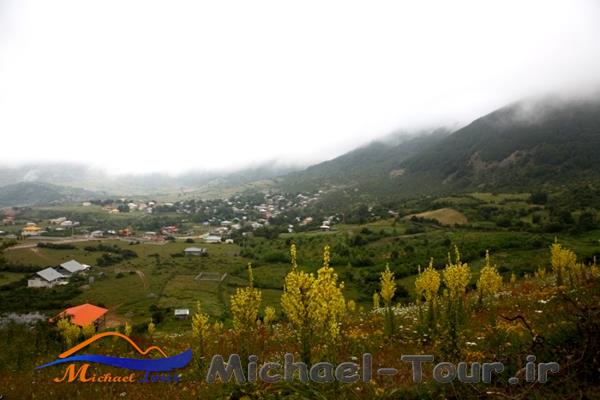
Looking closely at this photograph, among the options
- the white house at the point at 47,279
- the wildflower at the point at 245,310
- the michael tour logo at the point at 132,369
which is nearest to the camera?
the wildflower at the point at 245,310

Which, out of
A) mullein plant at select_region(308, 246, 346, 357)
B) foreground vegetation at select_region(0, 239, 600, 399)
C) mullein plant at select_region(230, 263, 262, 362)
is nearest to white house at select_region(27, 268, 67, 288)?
foreground vegetation at select_region(0, 239, 600, 399)

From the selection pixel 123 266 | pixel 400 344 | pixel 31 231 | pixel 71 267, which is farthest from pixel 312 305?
pixel 31 231

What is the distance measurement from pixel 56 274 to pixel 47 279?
159 inches

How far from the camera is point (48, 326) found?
90.2 feet

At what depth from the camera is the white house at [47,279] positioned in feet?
304

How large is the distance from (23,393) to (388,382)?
10190 millimetres

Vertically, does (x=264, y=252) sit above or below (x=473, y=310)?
below

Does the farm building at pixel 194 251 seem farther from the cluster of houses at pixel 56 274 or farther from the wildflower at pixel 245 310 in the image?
the wildflower at pixel 245 310

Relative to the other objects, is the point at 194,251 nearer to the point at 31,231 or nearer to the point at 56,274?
the point at 56,274

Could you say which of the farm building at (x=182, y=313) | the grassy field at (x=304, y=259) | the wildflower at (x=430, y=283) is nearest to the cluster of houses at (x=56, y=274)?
the grassy field at (x=304, y=259)

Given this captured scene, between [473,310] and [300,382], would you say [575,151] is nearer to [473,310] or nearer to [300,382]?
[473,310]

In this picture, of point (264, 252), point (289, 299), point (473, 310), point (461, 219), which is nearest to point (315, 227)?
point (264, 252)

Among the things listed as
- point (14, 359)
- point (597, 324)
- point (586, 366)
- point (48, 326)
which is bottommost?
point (48, 326)

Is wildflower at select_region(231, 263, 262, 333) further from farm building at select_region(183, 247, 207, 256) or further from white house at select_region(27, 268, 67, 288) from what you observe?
farm building at select_region(183, 247, 207, 256)
